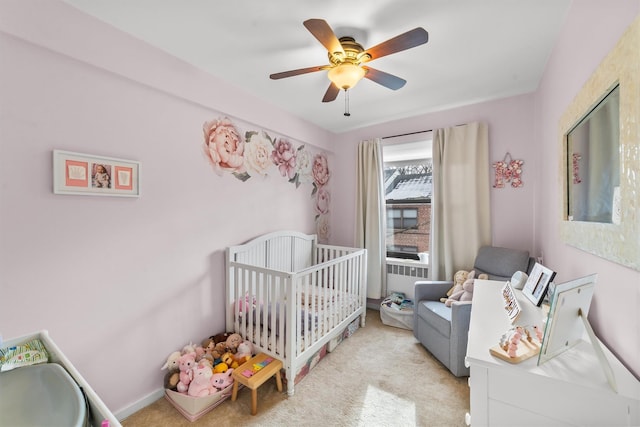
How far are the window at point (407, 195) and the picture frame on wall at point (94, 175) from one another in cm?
274

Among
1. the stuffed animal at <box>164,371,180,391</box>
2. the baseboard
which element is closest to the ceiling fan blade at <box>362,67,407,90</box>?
the stuffed animal at <box>164,371,180,391</box>

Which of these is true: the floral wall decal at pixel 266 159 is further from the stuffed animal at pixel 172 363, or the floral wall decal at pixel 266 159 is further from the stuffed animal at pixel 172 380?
the stuffed animal at pixel 172 380

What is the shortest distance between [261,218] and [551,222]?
95.2 inches

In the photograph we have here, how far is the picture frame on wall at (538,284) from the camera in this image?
57.1 inches

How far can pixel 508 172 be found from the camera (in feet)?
8.61

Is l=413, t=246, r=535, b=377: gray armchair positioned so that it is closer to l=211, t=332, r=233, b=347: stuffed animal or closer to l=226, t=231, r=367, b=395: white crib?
l=226, t=231, r=367, b=395: white crib

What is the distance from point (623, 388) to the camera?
0.75 meters

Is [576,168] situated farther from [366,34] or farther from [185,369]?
[185,369]

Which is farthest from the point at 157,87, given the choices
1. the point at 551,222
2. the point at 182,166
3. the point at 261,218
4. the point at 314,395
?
the point at 551,222

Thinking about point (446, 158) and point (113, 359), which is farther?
point (446, 158)

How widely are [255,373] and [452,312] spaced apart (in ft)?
5.07

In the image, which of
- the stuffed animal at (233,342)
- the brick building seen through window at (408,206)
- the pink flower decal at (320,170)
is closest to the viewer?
the stuffed animal at (233,342)

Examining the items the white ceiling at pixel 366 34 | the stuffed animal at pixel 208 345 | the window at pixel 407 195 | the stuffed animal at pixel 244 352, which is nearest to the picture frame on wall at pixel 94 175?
the white ceiling at pixel 366 34

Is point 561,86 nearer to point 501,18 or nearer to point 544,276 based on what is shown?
point 501,18
